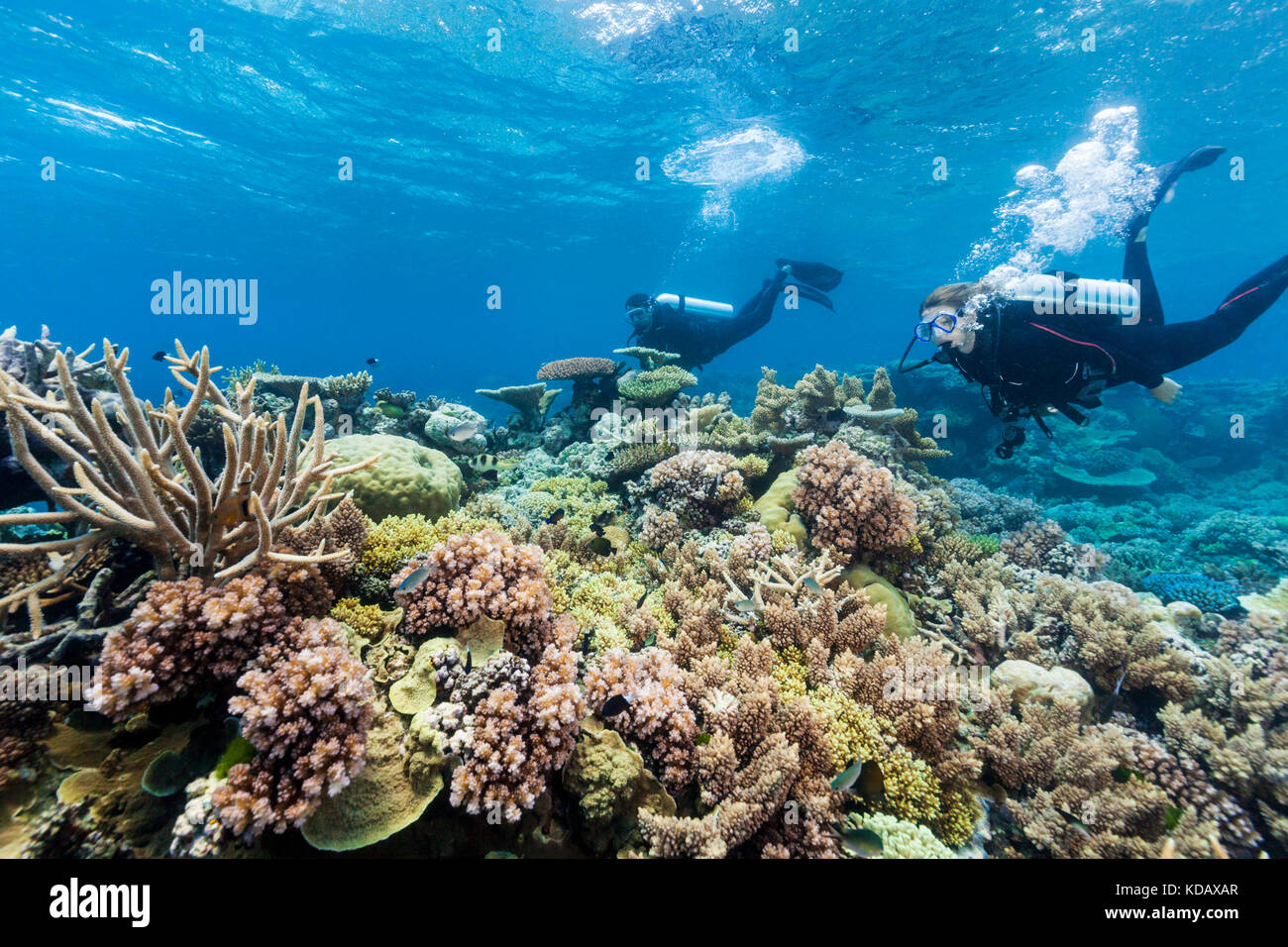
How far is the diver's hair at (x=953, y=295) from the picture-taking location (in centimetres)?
684

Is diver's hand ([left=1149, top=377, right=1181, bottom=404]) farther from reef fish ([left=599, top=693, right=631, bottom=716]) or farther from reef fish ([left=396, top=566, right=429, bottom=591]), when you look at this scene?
reef fish ([left=396, top=566, right=429, bottom=591])

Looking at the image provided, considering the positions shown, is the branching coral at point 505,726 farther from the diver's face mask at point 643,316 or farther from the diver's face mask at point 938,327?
the diver's face mask at point 643,316

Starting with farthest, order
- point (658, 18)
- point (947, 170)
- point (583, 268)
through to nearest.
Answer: point (583, 268)
point (947, 170)
point (658, 18)

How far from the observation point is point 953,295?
7020 millimetres

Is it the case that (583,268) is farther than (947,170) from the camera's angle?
Yes

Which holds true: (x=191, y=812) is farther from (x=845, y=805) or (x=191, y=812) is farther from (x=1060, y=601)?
(x=1060, y=601)

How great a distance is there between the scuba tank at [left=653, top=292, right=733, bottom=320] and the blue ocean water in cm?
1045

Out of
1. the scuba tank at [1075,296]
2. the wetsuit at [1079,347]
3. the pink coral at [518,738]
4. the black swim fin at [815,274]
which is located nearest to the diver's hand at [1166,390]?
the wetsuit at [1079,347]

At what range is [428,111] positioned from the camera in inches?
920

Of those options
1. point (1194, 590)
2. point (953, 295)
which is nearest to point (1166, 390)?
point (1194, 590)

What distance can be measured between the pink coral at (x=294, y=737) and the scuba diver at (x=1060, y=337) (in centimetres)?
722

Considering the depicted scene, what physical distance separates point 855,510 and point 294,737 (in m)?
5.18

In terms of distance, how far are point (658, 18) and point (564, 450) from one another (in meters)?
17.8
